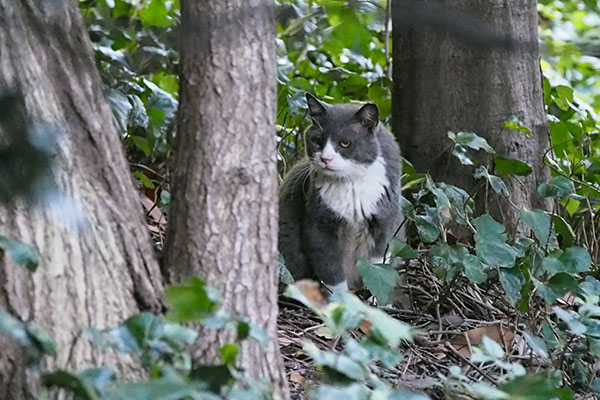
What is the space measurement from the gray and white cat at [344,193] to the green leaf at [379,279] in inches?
27.0

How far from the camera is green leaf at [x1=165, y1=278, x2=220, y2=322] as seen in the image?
178cm

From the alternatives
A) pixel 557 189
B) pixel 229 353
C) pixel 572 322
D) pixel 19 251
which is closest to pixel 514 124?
pixel 557 189

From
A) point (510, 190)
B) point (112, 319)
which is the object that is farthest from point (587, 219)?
point (112, 319)

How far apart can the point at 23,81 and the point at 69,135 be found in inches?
6.3

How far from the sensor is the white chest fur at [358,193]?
390 centimetres

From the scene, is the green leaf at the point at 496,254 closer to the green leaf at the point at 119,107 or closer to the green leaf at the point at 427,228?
the green leaf at the point at 427,228

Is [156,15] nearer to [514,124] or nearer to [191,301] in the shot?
[514,124]

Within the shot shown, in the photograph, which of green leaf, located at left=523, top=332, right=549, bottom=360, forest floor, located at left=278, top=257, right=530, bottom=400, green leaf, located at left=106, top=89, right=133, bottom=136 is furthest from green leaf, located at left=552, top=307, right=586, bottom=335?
green leaf, located at left=106, top=89, right=133, bottom=136

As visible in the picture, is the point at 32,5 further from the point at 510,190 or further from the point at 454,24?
the point at 510,190

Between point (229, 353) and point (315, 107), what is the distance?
2196 mm

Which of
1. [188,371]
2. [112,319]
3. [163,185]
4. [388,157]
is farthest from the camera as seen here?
[163,185]

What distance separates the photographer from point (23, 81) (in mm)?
2004

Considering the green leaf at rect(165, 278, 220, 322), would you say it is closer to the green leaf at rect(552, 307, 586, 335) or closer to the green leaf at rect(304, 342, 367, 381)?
the green leaf at rect(304, 342, 367, 381)

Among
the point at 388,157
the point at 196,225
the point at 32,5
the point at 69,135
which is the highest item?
the point at 32,5
